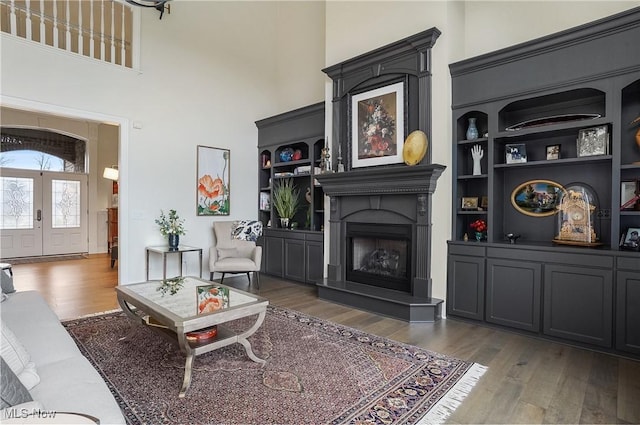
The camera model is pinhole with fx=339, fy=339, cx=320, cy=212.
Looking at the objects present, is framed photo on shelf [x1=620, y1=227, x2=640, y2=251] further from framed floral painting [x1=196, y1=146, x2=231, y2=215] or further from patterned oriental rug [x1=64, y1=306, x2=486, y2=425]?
framed floral painting [x1=196, y1=146, x2=231, y2=215]

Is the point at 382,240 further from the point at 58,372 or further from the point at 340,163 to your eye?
the point at 58,372

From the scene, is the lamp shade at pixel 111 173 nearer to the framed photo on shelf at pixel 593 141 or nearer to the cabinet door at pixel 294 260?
the cabinet door at pixel 294 260

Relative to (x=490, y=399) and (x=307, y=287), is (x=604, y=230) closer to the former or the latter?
(x=490, y=399)

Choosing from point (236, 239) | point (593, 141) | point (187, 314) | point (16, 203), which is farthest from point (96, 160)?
point (593, 141)

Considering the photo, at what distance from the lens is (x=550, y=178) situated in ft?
11.7

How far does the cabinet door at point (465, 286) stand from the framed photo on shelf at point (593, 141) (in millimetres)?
1392

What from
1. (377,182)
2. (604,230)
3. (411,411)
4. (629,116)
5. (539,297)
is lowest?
(411,411)

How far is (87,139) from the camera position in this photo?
8.78 m

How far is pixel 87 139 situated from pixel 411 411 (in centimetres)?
991

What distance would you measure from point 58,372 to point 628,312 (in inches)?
157

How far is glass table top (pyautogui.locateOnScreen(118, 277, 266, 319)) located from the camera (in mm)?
2486

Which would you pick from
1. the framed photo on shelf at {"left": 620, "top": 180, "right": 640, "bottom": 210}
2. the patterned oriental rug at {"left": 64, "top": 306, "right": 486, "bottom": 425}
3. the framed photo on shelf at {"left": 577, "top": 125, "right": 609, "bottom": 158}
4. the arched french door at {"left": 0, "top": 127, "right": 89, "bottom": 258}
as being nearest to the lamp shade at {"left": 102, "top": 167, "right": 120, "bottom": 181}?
the arched french door at {"left": 0, "top": 127, "right": 89, "bottom": 258}

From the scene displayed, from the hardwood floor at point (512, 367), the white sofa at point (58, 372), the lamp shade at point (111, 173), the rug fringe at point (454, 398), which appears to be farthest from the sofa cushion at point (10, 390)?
the lamp shade at point (111, 173)

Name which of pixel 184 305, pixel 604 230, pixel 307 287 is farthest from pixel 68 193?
pixel 604 230
